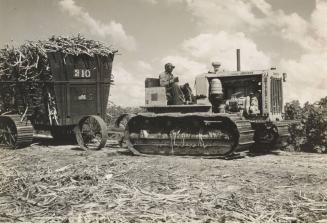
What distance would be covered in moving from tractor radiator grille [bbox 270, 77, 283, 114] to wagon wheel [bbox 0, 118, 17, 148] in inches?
269

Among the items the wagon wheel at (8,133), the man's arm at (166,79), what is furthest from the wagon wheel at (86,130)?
the man's arm at (166,79)

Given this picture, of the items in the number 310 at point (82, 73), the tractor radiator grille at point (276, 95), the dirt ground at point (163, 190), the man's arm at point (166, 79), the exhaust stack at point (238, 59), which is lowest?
the dirt ground at point (163, 190)

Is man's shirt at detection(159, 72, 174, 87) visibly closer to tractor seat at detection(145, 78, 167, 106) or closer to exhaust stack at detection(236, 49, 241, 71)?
tractor seat at detection(145, 78, 167, 106)

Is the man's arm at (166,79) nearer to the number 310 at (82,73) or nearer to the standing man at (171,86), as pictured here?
the standing man at (171,86)

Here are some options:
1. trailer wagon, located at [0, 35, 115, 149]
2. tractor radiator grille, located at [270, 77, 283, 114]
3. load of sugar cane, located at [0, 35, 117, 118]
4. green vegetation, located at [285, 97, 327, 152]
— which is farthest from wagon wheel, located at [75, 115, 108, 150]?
green vegetation, located at [285, 97, 327, 152]

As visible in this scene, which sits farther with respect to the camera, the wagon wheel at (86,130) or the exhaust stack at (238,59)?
the wagon wheel at (86,130)

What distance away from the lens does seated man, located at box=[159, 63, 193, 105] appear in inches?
438

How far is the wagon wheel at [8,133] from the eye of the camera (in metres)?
12.8

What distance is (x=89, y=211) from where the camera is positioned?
218 inches

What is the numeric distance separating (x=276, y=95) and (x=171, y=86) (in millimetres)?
2615

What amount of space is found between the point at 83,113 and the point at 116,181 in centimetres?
579

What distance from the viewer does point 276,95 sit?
11.5m

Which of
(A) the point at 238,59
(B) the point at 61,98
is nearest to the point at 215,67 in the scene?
(A) the point at 238,59

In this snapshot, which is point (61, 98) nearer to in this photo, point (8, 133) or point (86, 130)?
point (86, 130)
